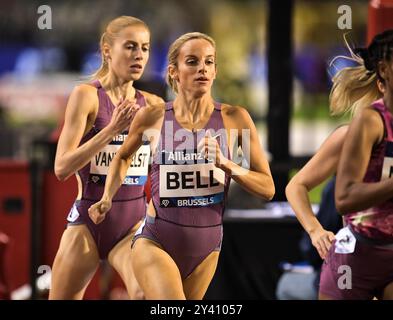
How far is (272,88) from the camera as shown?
5445mm

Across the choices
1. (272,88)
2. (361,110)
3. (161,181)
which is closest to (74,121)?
(161,181)

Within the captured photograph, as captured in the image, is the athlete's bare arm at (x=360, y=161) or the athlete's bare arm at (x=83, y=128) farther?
the athlete's bare arm at (x=83, y=128)

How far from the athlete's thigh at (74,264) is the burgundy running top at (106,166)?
0.57 ft

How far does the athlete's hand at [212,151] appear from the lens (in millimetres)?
3846

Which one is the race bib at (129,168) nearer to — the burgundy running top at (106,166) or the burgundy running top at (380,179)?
the burgundy running top at (106,166)

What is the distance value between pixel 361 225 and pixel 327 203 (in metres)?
0.89

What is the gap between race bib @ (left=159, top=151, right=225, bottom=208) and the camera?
389cm

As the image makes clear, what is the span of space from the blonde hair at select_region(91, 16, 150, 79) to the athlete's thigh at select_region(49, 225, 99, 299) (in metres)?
0.67

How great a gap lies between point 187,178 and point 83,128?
523mm

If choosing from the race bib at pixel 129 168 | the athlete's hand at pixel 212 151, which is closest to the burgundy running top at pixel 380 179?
the athlete's hand at pixel 212 151

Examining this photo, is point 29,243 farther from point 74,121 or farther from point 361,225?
point 361,225

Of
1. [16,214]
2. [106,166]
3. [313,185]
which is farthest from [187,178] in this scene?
[16,214]

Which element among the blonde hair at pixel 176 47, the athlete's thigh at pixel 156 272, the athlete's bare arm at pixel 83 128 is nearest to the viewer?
the athlete's thigh at pixel 156 272

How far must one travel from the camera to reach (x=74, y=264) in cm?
412
